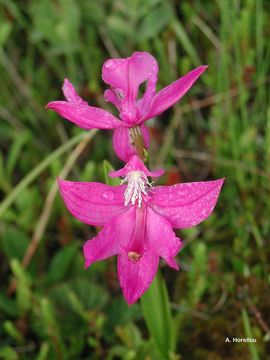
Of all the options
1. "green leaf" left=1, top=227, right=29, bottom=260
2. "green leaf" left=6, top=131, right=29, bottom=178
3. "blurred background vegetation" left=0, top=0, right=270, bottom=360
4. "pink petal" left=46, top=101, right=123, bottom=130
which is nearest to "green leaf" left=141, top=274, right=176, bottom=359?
"blurred background vegetation" left=0, top=0, right=270, bottom=360

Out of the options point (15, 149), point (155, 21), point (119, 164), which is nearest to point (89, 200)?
point (15, 149)

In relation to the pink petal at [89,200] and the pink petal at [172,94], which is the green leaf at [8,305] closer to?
the pink petal at [89,200]

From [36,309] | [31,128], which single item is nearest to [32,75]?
[31,128]

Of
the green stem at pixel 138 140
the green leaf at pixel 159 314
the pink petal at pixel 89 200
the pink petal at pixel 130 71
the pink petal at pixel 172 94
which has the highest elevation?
the pink petal at pixel 130 71

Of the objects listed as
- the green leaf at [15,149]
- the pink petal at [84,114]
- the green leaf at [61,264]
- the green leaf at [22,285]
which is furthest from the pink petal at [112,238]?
the green leaf at [15,149]

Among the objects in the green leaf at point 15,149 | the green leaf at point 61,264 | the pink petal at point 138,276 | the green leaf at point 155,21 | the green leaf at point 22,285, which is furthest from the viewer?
the green leaf at point 155,21
